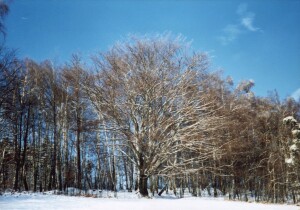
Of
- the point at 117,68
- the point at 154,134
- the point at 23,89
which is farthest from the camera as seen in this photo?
the point at 23,89

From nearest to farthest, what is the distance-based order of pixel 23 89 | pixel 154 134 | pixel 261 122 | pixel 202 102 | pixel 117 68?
pixel 154 134
pixel 117 68
pixel 202 102
pixel 23 89
pixel 261 122

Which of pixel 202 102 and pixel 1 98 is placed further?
pixel 202 102

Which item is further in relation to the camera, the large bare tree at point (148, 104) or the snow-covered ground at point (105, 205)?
the large bare tree at point (148, 104)

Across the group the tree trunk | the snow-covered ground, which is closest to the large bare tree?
the tree trunk

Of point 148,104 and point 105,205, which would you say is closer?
point 105,205

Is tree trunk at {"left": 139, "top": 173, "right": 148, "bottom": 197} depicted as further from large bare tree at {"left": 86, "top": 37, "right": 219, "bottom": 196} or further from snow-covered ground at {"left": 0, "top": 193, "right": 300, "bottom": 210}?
snow-covered ground at {"left": 0, "top": 193, "right": 300, "bottom": 210}

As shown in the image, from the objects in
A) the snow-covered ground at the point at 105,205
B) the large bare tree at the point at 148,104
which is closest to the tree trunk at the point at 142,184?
the large bare tree at the point at 148,104

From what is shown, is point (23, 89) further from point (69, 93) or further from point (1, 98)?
point (1, 98)

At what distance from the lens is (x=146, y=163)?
55.7 feet

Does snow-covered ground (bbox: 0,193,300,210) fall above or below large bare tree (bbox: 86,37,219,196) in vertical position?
below

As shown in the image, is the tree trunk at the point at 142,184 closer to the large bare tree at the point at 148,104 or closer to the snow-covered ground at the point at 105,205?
the large bare tree at the point at 148,104

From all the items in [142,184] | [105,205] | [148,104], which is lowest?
[105,205]

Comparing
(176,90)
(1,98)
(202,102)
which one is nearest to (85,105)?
(1,98)

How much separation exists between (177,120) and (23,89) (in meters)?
13.1
